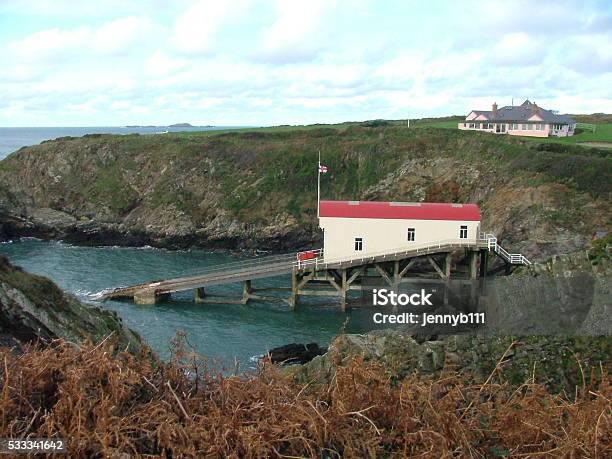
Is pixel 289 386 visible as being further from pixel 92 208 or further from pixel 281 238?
pixel 92 208

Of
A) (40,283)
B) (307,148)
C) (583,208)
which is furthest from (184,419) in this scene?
(307,148)

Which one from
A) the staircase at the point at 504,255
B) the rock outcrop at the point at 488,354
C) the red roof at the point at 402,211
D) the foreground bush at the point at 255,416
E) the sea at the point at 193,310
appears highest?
the foreground bush at the point at 255,416

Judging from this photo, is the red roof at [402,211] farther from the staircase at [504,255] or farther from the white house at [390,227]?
the staircase at [504,255]

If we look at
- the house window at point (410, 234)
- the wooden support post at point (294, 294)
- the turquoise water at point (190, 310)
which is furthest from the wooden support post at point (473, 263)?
the wooden support post at point (294, 294)

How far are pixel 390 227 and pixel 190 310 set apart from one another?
13484mm

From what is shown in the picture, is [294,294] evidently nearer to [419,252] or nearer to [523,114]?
[419,252]

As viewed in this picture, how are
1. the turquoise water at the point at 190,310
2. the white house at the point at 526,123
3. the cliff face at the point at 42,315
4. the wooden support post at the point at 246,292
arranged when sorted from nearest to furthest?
the cliff face at the point at 42,315, the turquoise water at the point at 190,310, the wooden support post at the point at 246,292, the white house at the point at 526,123

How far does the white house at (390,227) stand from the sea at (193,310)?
4.22 meters

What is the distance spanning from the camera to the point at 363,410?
4953 millimetres

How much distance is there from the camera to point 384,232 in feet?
121

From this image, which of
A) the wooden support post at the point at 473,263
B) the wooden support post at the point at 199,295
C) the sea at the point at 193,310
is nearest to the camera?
the sea at the point at 193,310

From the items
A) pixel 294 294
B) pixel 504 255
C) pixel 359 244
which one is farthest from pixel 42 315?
pixel 504 255

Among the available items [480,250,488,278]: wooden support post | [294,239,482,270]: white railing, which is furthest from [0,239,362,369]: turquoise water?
[480,250,488,278]: wooden support post

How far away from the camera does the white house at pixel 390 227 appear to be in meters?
36.6
